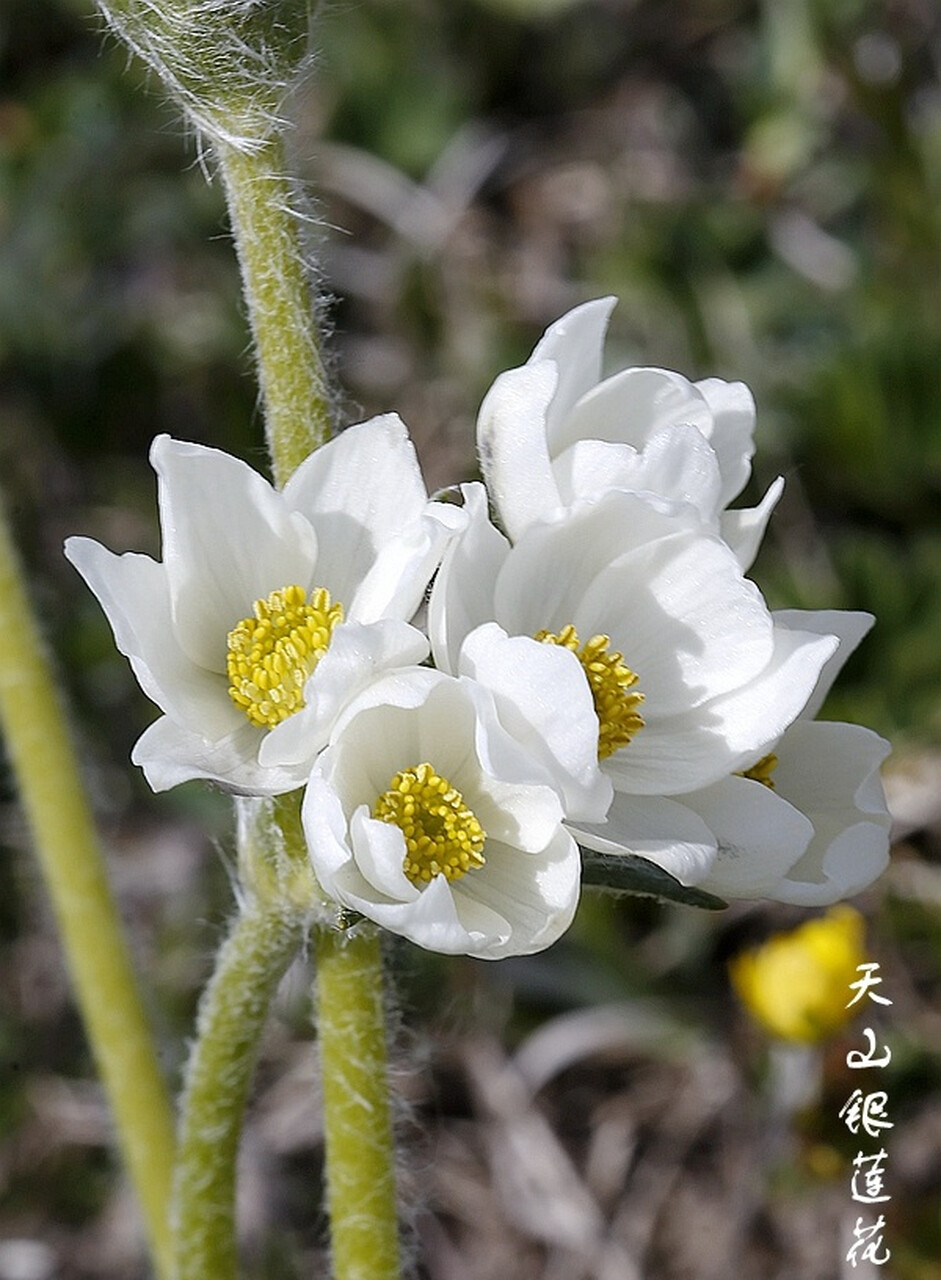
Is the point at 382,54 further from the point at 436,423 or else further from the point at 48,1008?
the point at 48,1008

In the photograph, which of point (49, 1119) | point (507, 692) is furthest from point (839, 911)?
point (507, 692)

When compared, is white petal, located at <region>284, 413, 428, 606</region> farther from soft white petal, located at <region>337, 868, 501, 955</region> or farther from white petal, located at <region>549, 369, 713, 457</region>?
soft white petal, located at <region>337, 868, 501, 955</region>

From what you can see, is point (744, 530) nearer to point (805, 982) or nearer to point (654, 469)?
point (654, 469)

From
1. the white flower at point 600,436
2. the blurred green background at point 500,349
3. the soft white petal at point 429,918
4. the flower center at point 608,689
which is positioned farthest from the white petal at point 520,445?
the blurred green background at point 500,349

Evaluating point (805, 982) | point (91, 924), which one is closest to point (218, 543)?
point (91, 924)

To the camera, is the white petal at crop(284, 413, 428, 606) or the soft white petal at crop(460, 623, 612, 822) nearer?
the soft white petal at crop(460, 623, 612, 822)

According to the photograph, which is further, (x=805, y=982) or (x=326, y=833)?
(x=805, y=982)

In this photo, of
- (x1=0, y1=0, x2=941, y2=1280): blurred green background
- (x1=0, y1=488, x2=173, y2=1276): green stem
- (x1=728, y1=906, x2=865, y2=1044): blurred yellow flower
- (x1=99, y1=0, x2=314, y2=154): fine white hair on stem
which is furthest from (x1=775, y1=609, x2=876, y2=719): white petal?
(x1=728, y1=906, x2=865, y2=1044): blurred yellow flower

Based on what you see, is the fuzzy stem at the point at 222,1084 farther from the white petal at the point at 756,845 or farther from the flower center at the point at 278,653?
the white petal at the point at 756,845
